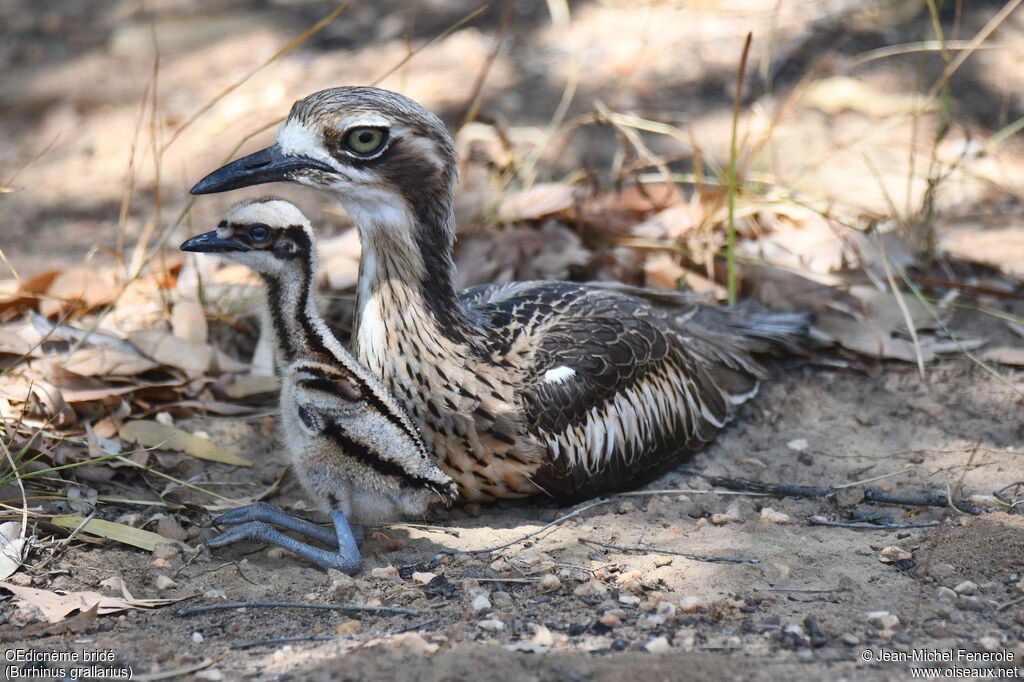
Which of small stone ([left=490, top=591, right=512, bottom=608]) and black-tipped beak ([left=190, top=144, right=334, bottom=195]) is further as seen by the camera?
black-tipped beak ([left=190, top=144, right=334, bottom=195])

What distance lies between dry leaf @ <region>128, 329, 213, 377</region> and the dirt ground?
0.32 m

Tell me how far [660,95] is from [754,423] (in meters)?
3.25

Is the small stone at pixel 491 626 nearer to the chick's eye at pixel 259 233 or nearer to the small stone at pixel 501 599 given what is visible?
the small stone at pixel 501 599

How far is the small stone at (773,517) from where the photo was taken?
4.07 m

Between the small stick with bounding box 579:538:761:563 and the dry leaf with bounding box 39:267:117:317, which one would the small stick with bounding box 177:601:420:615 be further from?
the dry leaf with bounding box 39:267:117:317

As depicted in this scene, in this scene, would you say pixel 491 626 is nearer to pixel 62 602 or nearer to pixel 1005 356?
pixel 62 602

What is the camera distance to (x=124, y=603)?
344cm

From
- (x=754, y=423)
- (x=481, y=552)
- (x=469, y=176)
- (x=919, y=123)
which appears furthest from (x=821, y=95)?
(x=481, y=552)

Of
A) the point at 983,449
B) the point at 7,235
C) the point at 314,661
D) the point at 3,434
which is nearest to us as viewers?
the point at 314,661

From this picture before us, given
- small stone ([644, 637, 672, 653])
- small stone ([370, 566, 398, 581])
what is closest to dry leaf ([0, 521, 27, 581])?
small stone ([370, 566, 398, 581])

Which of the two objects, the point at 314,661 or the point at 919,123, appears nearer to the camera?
the point at 314,661

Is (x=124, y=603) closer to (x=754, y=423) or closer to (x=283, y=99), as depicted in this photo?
(x=754, y=423)

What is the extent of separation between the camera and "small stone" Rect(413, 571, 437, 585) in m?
3.60

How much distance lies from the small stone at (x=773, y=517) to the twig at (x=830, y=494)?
157 mm
